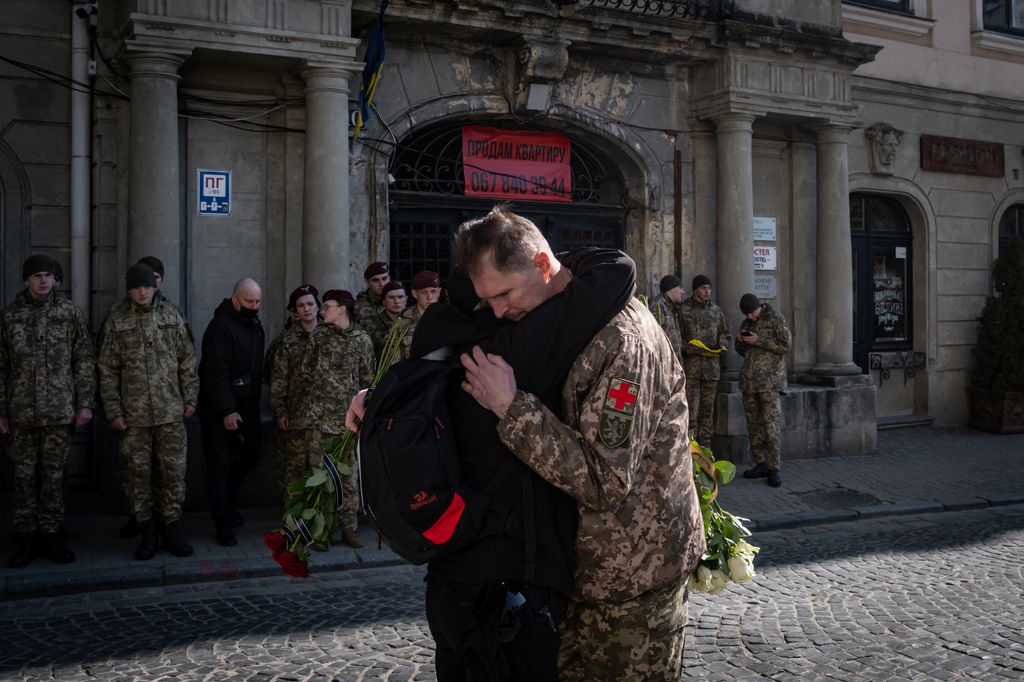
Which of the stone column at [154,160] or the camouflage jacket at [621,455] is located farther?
the stone column at [154,160]

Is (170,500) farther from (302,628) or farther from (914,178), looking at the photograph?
(914,178)

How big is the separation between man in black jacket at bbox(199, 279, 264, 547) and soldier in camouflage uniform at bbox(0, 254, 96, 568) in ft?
2.85

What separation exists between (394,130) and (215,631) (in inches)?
244

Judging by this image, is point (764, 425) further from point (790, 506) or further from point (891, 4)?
point (891, 4)

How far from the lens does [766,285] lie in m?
12.7

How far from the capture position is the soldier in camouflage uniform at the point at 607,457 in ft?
8.59

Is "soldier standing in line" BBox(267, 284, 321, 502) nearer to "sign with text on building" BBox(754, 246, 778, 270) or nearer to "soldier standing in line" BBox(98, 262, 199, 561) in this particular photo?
"soldier standing in line" BBox(98, 262, 199, 561)

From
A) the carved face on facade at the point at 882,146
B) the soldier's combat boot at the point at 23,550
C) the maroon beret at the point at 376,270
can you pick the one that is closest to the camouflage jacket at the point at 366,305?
the maroon beret at the point at 376,270

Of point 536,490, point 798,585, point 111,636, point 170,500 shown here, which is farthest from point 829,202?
point 536,490

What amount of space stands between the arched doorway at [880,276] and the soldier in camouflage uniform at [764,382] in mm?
4224

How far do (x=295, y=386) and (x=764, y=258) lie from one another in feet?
23.4

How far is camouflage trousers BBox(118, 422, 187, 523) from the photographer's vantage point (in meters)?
6.92

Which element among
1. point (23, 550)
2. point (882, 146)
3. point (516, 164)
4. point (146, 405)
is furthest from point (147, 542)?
point (882, 146)

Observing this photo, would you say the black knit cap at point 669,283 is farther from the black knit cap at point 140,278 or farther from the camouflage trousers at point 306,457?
the black knit cap at point 140,278
